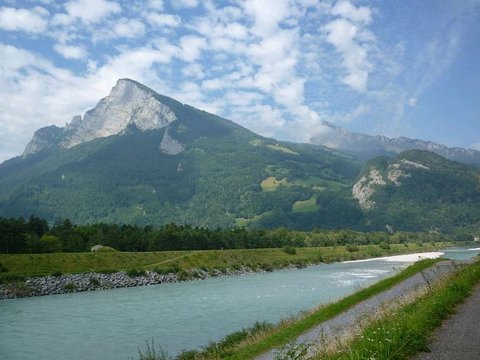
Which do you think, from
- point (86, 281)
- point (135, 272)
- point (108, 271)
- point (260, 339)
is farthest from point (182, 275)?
point (260, 339)

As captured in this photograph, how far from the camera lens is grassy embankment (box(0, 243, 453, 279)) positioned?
85312mm

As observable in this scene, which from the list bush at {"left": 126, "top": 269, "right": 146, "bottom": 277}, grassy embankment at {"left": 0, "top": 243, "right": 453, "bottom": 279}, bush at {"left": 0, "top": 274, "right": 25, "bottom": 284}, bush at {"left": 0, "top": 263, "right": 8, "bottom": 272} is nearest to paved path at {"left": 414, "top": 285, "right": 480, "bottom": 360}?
bush at {"left": 0, "top": 274, "right": 25, "bottom": 284}

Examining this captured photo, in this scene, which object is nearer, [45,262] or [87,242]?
[45,262]

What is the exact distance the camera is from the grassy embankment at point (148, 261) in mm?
85312

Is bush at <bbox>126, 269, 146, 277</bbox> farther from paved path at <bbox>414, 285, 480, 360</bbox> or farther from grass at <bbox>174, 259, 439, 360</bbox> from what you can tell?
paved path at <bbox>414, 285, 480, 360</bbox>

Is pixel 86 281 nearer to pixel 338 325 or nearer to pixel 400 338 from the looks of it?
pixel 338 325

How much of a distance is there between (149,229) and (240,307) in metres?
102

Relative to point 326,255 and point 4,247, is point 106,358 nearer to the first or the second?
point 4,247

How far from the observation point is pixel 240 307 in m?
50.0

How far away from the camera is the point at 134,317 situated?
4728 centimetres

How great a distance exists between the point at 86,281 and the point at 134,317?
40575 millimetres

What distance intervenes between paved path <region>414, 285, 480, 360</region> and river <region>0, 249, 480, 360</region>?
746 inches

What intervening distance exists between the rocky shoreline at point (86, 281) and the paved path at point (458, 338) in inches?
2806

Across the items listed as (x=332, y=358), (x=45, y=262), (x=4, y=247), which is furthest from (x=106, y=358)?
(x=4, y=247)
